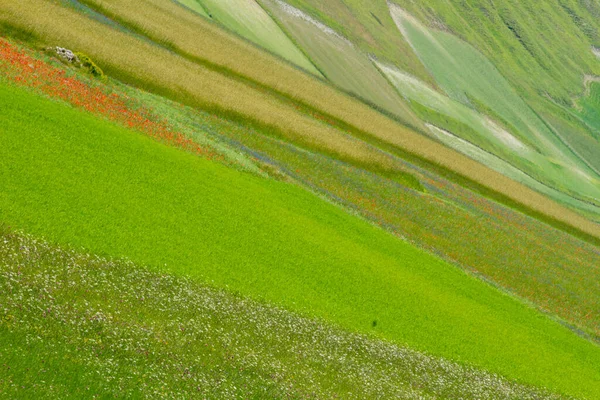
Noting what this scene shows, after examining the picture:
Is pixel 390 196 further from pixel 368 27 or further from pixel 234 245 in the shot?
pixel 368 27

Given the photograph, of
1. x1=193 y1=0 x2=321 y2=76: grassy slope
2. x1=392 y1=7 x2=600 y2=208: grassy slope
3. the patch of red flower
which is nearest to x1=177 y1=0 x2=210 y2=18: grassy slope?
x1=193 y1=0 x2=321 y2=76: grassy slope

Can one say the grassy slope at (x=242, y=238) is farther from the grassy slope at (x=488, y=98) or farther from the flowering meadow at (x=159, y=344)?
the grassy slope at (x=488, y=98)

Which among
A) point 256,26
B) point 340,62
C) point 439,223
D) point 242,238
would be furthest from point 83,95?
point 340,62

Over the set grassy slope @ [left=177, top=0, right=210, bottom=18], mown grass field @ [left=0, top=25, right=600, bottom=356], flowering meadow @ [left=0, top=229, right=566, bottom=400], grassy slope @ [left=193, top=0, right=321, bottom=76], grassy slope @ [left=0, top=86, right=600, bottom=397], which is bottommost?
flowering meadow @ [left=0, top=229, right=566, bottom=400]

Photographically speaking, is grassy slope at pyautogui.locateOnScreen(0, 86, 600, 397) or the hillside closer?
the hillside

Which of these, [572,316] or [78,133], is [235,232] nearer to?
[78,133]

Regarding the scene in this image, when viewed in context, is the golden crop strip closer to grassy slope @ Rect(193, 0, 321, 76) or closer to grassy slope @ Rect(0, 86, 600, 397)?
grassy slope @ Rect(193, 0, 321, 76)

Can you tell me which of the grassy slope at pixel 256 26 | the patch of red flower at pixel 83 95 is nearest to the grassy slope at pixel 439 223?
the patch of red flower at pixel 83 95
